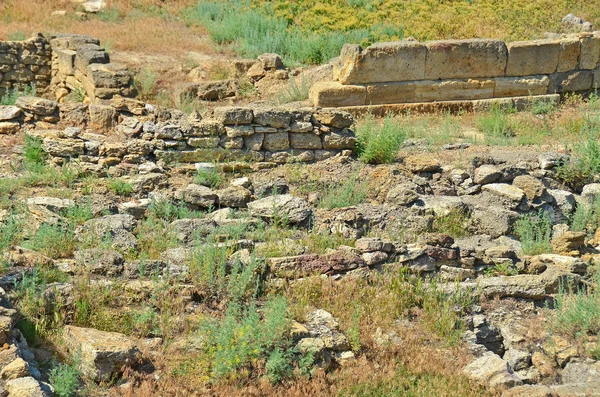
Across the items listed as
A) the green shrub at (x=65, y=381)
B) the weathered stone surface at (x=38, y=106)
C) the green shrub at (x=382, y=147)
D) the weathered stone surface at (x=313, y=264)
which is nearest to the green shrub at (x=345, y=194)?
the green shrub at (x=382, y=147)

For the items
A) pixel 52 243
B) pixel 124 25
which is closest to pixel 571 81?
pixel 124 25

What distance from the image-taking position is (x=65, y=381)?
4617 millimetres

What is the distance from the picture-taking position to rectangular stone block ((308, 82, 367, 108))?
1291 centimetres

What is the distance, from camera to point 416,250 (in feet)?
22.6

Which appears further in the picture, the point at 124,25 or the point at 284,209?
the point at 124,25

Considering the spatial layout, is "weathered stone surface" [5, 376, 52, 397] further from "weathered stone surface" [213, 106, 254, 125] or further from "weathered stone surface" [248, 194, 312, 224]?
"weathered stone surface" [213, 106, 254, 125]

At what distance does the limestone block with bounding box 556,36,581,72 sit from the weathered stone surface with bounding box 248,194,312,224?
330 inches

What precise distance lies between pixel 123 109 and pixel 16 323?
A: 192 inches

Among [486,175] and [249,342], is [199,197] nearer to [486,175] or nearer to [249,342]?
[249,342]

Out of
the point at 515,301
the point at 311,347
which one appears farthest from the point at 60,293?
the point at 515,301

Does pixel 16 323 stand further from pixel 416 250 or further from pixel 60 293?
pixel 416 250

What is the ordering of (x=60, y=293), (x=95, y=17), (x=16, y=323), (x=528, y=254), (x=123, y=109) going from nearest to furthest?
(x=16, y=323) → (x=60, y=293) → (x=528, y=254) → (x=123, y=109) → (x=95, y=17)

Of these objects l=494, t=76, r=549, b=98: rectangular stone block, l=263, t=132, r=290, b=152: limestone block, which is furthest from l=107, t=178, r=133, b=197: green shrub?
l=494, t=76, r=549, b=98: rectangular stone block

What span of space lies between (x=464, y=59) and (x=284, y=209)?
23.4 feet
